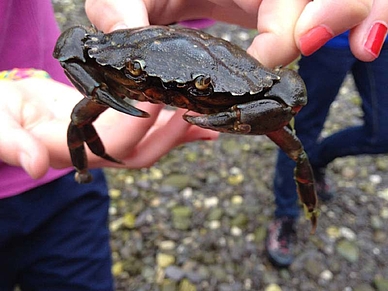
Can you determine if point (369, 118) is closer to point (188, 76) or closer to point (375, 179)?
point (375, 179)

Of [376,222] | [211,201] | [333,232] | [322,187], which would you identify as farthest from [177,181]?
[376,222]

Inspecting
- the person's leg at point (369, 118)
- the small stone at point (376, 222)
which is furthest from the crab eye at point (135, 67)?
the small stone at point (376, 222)

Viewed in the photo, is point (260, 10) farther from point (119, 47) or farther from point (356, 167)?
point (356, 167)

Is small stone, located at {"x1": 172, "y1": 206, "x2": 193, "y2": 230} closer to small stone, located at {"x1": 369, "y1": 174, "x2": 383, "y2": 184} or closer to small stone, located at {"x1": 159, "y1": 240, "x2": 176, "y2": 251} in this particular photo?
small stone, located at {"x1": 159, "y1": 240, "x2": 176, "y2": 251}

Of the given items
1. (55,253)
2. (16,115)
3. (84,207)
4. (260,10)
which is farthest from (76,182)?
(260,10)

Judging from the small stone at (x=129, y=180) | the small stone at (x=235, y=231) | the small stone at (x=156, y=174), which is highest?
the small stone at (x=129, y=180)

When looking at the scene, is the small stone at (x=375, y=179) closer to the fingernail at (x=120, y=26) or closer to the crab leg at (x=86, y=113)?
the crab leg at (x=86, y=113)

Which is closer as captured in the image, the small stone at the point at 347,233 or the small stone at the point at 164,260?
the small stone at the point at 164,260

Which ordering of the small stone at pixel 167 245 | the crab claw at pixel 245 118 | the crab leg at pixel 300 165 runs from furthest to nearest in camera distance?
1. the small stone at pixel 167 245
2. the crab leg at pixel 300 165
3. the crab claw at pixel 245 118

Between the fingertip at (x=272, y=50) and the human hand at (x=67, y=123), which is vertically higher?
the fingertip at (x=272, y=50)
